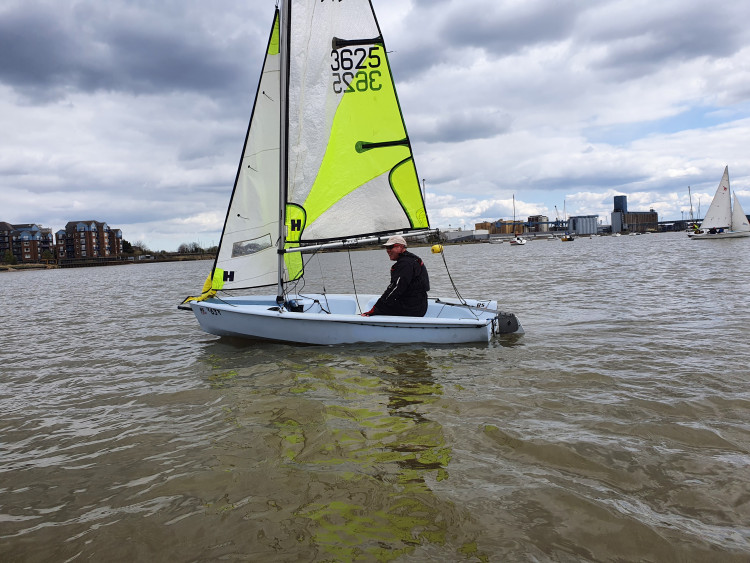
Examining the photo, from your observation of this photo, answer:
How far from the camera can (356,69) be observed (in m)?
8.54

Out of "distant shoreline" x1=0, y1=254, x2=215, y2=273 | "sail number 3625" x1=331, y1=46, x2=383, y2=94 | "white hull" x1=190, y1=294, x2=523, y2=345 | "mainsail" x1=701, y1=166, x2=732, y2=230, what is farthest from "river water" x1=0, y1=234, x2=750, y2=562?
"distant shoreline" x1=0, y1=254, x2=215, y2=273

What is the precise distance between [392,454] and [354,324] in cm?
402

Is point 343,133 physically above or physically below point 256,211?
above

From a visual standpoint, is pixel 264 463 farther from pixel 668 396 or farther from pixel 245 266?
pixel 245 266

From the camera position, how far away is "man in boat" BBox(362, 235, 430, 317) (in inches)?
315

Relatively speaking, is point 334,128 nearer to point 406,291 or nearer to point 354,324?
point 406,291

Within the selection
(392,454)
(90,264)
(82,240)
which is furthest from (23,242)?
(392,454)

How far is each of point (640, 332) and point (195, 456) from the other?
756 cm

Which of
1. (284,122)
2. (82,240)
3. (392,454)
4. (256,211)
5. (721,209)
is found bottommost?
(392,454)

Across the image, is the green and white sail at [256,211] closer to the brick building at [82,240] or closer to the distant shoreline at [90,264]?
the distant shoreline at [90,264]

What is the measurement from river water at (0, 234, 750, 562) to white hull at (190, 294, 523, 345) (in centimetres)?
26

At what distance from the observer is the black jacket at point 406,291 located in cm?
800

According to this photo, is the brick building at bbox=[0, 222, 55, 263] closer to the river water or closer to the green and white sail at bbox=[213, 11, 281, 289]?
the green and white sail at bbox=[213, 11, 281, 289]

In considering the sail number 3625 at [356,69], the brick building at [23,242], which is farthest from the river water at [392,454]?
the brick building at [23,242]
